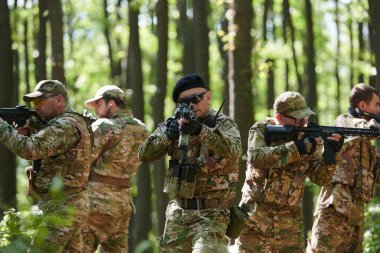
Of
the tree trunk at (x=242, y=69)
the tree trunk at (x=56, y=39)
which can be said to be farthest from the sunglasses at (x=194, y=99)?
the tree trunk at (x=56, y=39)

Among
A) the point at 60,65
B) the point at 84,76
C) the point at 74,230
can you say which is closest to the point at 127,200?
the point at 74,230

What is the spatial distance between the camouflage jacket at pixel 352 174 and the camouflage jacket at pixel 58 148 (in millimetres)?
2870

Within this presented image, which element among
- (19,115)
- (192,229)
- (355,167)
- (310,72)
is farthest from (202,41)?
(192,229)

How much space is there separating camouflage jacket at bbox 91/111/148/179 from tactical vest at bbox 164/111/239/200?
2.31 metres

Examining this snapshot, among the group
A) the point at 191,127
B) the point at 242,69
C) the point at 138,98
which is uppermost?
the point at 138,98

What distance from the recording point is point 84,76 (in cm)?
3456

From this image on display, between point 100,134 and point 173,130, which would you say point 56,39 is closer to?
point 100,134

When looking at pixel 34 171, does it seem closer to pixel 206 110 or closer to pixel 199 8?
pixel 206 110

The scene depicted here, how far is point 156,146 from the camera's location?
7168 millimetres

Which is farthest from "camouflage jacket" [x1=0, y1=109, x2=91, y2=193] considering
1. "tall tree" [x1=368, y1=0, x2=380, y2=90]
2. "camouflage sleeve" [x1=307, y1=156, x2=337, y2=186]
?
"tall tree" [x1=368, y1=0, x2=380, y2=90]

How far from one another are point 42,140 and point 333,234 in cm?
350

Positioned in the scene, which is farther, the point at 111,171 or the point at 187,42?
the point at 187,42

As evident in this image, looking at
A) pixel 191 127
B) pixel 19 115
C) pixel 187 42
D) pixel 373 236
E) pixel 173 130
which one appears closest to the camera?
pixel 191 127

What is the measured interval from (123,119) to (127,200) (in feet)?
3.30
